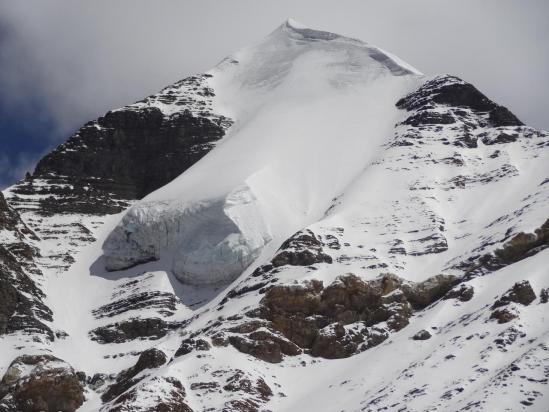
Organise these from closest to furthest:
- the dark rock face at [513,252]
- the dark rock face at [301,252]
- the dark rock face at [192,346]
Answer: the dark rock face at [192,346], the dark rock face at [513,252], the dark rock face at [301,252]

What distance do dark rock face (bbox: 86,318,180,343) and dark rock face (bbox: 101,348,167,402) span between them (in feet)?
38.4

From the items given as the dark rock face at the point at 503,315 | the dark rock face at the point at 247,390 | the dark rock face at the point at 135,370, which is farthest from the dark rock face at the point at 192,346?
the dark rock face at the point at 503,315

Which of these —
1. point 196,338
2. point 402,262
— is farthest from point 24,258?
point 402,262

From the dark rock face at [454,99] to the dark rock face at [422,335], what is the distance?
212 ft

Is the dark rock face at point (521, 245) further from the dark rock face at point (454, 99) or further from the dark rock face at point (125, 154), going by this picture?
the dark rock face at point (125, 154)

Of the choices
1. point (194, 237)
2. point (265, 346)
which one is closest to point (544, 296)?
point (265, 346)

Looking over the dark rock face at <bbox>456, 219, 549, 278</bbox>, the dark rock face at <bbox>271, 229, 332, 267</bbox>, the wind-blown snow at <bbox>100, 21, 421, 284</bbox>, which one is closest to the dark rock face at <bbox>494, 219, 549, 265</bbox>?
the dark rock face at <bbox>456, 219, 549, 278</bbox>

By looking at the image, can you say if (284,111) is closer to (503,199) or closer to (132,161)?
(132,161)

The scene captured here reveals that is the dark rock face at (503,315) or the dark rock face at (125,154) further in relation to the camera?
the dark rock face at (125,154)

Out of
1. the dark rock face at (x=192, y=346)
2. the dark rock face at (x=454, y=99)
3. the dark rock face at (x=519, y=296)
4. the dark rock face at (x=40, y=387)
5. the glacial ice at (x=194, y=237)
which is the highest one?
the dark rock face at (x=454, y=99)

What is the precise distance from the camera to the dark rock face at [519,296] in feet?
344

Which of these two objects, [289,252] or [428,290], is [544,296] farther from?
[289,252]

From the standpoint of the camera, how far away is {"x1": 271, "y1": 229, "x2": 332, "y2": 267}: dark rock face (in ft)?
413

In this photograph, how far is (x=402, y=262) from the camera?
124500 millimetres
